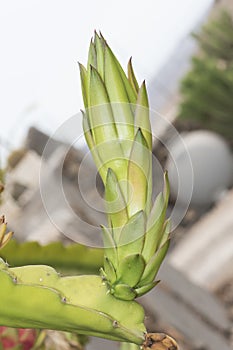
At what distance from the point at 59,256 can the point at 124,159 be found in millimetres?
213

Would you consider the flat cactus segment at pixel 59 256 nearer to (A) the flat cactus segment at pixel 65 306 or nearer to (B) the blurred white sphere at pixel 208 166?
(A) the flat cactus segment at pixel 65 306

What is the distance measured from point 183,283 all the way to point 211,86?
1.78 meters

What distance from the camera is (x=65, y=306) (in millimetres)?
255

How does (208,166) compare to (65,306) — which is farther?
(208,166)

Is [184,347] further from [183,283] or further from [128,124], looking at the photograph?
[128,124]

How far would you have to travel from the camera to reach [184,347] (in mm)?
1544

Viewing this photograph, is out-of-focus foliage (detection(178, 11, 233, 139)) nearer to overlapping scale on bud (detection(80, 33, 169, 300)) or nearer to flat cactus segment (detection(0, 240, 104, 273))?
flat cactus segment (detection(0, 240, 104, 273))

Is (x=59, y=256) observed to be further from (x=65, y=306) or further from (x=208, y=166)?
(x=208, y=166)

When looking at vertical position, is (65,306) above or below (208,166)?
above

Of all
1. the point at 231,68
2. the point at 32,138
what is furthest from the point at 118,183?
the point at 231,68

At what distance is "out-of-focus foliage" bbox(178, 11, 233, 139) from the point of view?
10.8 feet

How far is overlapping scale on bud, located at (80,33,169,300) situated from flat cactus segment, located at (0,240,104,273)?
0.18 meters

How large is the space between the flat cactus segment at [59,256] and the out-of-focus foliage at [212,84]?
283 cm

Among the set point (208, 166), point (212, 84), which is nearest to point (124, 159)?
point (208, 166)
